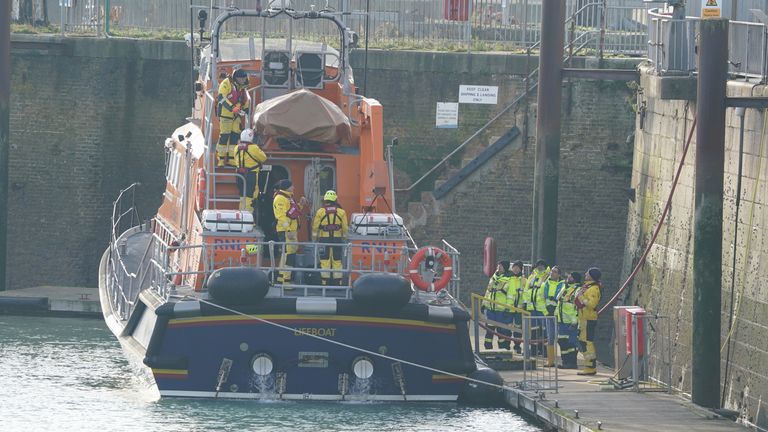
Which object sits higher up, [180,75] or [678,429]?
[180,75]

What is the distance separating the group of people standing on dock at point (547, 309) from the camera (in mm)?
19406

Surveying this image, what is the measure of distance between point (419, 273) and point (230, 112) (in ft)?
10.7

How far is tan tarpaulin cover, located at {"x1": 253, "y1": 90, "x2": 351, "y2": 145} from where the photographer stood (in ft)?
64.2

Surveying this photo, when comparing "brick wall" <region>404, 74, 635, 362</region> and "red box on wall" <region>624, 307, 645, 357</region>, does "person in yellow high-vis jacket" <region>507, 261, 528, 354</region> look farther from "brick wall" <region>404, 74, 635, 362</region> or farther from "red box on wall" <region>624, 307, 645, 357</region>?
"brick wall" <region>404, 74, 635, 362</region>

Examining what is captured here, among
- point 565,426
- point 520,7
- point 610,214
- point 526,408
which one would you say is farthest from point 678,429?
point 520,7

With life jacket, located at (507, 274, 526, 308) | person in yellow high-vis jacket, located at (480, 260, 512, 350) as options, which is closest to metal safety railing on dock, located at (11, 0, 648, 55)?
person in yellow high-vis jacket, located at (480, 260, 512, 350)

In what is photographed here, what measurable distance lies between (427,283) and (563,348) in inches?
101

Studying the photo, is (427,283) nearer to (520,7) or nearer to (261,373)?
(261,373)

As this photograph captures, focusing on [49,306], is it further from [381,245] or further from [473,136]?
[381,245]

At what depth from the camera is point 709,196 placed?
16.5 m

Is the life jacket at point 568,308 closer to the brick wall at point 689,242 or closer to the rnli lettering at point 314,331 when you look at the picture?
the brick wall at point 689,242

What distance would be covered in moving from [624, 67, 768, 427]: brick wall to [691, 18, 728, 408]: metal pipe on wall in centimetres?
84

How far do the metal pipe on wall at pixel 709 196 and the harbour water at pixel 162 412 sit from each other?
2.24m

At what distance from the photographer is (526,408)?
715 inches
